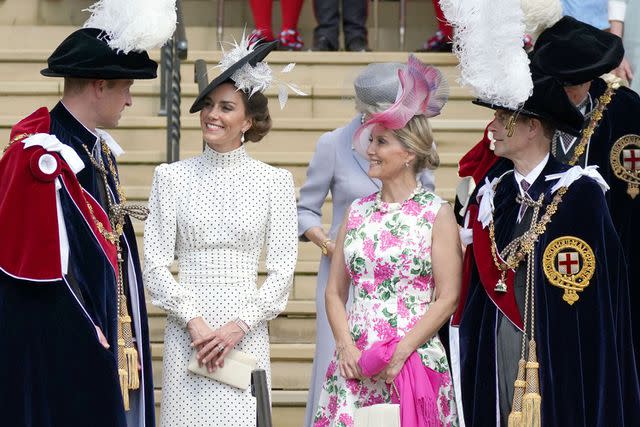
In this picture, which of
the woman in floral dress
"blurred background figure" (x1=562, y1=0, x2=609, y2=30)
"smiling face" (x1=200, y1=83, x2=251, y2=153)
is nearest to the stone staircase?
"blurred background figure" (x1=562, y1=0, x2=609, y2=30)

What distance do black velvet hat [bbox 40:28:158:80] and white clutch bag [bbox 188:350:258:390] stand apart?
3.90 feet

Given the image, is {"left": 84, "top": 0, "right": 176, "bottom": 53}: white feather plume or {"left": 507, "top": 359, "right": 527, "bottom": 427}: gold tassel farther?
{"left": 84, "top": 0, "right": 176, "bottom": 53}: white feather plume

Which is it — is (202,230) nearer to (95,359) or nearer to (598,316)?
(95,359)

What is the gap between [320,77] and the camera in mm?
10805

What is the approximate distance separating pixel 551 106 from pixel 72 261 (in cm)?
194

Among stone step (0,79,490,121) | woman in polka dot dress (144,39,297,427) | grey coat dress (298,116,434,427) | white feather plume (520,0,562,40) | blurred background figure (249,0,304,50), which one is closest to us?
woman in polka dot dress (144,39,297,427)

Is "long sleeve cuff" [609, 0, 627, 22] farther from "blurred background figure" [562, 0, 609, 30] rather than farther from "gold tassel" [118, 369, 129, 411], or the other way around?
"gold tassel" [118, 369, 129, 411]

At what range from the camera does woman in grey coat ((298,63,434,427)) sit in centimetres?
701

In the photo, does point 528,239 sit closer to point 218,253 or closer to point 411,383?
point 411,383

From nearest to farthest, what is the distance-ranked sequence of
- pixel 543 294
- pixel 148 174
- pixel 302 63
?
1. pixel 543 294
2. pixel 148 174
3. pixel 302 63

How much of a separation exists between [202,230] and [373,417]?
113 cm

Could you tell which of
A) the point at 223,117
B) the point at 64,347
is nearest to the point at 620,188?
the point at 223,117

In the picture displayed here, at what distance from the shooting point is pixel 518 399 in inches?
233

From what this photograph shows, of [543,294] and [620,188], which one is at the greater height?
[620,188]
